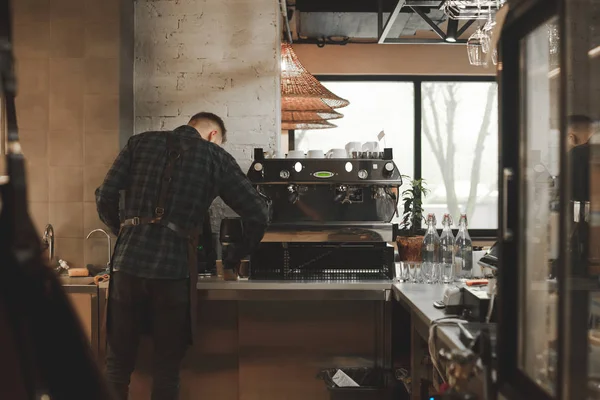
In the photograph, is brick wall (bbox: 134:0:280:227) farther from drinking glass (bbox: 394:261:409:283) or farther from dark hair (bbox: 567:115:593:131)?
dark hair (bbox: 567:115:593:131)

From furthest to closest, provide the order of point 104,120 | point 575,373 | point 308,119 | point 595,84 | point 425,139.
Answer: point 425,139 < point 308,119 < point 104,120 < point 595,84 < point 575,373

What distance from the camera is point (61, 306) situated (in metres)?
0.39

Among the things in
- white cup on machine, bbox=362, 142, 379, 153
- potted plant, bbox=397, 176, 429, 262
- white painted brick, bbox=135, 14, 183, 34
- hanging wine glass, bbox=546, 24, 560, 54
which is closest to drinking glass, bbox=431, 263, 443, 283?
potted plant, bbox=397, 176, 429, 262

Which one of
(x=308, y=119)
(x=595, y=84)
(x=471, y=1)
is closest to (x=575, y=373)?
(x=595, y=84)

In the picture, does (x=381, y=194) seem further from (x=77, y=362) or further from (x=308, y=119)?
(x=77, y=362)

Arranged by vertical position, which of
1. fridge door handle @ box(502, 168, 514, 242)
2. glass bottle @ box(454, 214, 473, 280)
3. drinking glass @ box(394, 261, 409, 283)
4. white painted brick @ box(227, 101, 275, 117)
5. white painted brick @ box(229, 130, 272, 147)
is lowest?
drinking glass @ box(394, 261, 409, 283)

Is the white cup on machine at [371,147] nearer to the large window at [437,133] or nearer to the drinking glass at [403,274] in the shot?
the drinking glass at [403,274]

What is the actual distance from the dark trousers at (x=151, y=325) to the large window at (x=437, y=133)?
3.96 meters

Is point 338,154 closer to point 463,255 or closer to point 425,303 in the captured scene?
point 463,255

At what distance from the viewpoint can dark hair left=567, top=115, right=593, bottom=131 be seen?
1.20 metres

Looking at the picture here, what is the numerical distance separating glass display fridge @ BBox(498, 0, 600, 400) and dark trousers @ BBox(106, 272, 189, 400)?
176 centimetres

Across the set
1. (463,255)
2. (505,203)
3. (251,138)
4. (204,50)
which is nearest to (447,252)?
(463,255)

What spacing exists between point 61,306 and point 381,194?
9.55ft

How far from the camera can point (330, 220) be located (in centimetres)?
325
